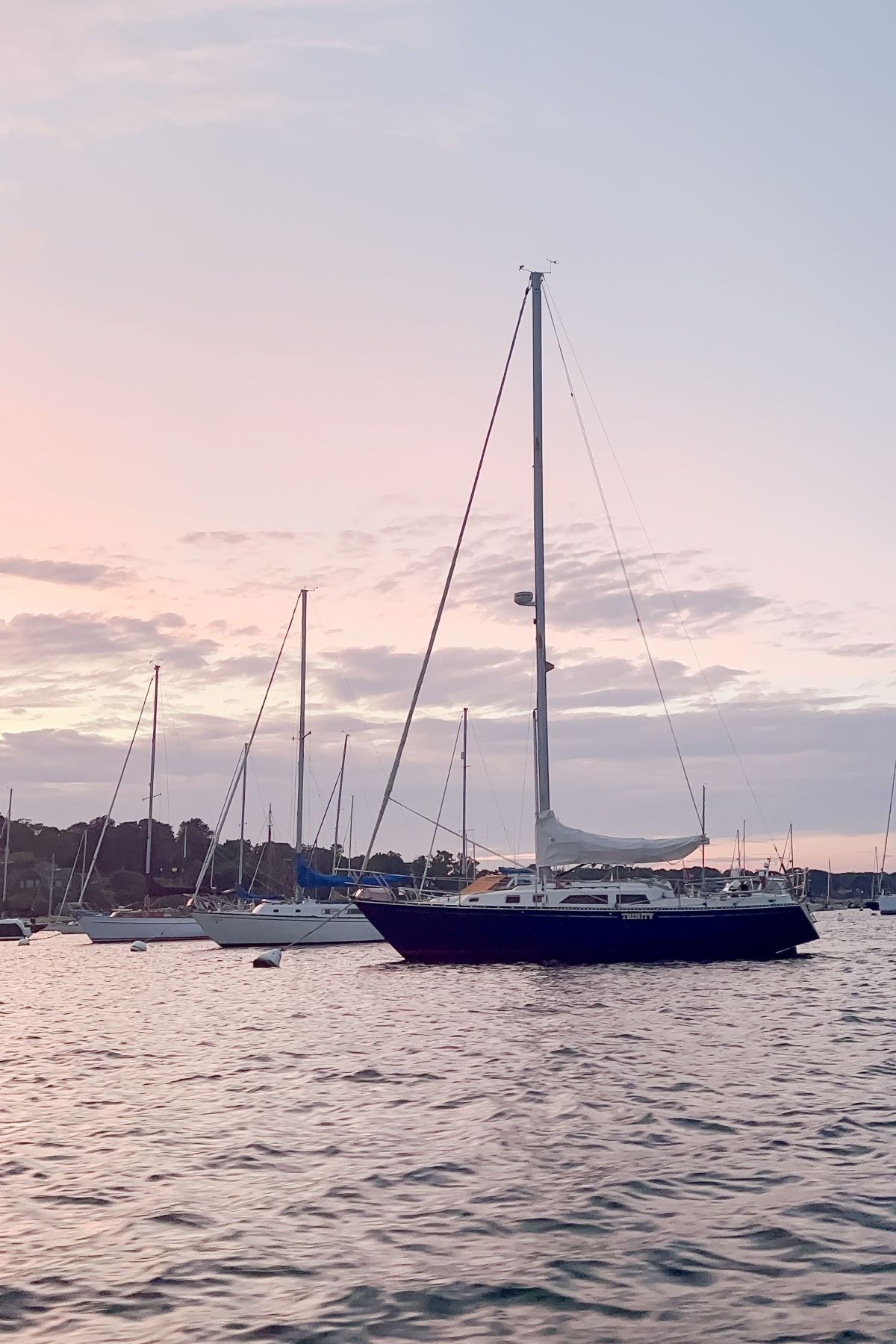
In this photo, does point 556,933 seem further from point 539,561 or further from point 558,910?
point 539,561

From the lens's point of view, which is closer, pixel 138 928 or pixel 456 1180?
pixel 456 1180

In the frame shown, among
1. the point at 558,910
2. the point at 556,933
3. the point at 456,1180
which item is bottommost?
the point at 456,1180

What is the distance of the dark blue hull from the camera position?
133 feet

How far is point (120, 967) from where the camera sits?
189 feet

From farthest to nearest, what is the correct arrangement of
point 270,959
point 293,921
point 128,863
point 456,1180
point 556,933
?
point 128,863
point 293,921
point 270,959
point 556,933
point 456,1180

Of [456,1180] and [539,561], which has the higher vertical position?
[539,561]

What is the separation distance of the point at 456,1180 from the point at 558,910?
2828 centimetres

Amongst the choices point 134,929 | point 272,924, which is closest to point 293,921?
point 272,924

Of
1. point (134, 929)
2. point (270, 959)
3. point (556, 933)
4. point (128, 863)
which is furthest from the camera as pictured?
point (128, 863)

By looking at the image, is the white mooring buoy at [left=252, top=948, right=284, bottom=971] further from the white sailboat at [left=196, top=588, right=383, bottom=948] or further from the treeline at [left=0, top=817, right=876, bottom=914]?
the treeline at [left=0, top=817, right=876, bottom=914]

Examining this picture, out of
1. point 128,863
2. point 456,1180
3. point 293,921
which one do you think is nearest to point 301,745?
point 293,921

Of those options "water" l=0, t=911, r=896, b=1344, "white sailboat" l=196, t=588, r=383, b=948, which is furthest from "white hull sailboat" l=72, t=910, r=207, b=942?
"water" l=0, t=911, r=896, b=1344

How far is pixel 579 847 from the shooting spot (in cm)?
4094

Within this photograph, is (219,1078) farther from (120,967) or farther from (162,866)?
(162,866)
